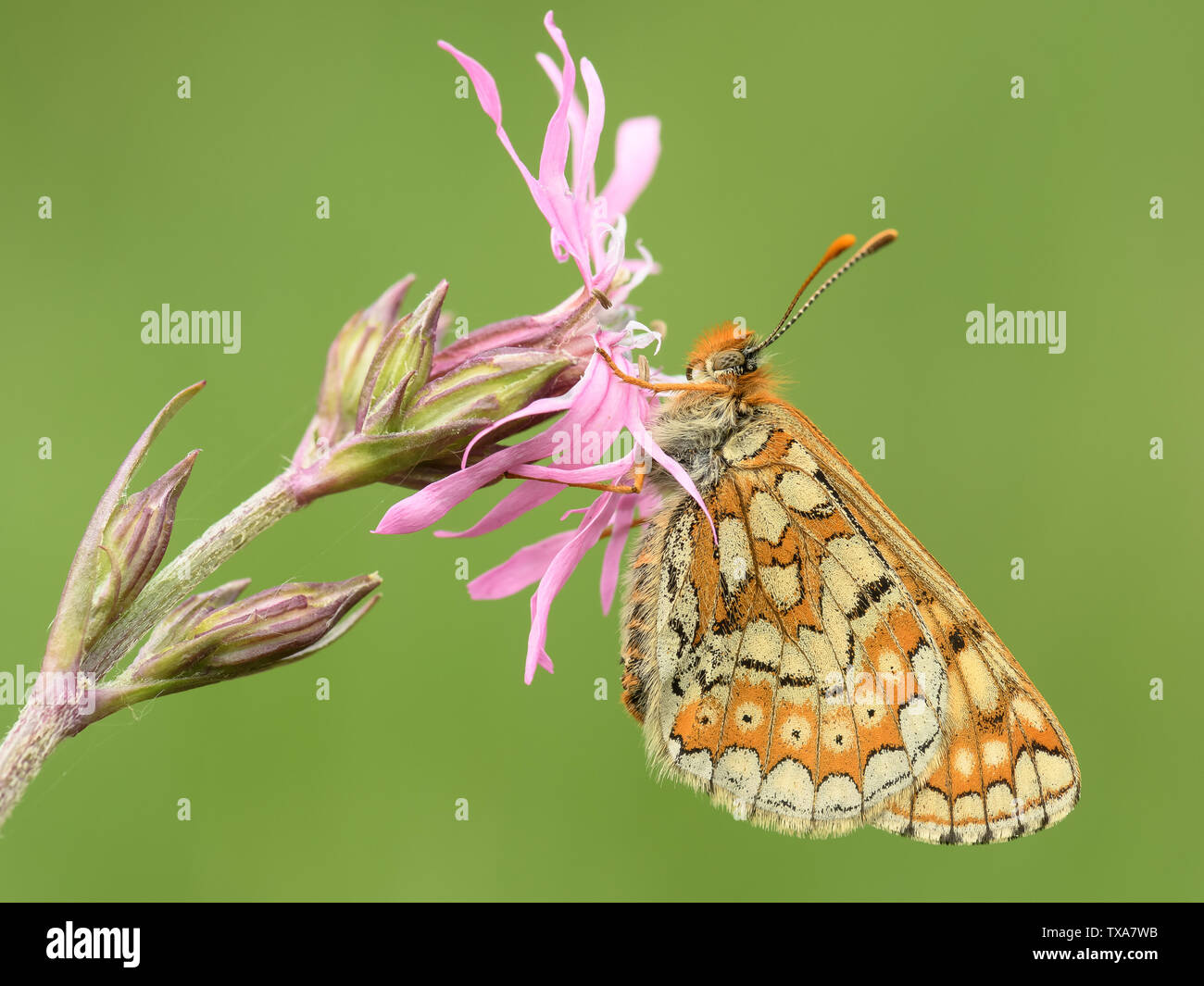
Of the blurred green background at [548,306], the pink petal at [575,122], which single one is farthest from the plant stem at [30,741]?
the blurred green background at [548,306]

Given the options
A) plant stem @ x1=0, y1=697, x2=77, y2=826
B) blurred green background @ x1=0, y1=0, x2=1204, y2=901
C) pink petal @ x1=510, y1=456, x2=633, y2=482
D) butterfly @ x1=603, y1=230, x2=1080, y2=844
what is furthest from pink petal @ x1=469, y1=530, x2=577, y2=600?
blurred green background @ x1=0, y1=0, x2=1204, y2=901

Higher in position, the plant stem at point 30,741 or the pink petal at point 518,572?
the pink petal at point 518,572

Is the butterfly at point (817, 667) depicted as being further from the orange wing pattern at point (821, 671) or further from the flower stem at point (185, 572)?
the flower stem at point (185, 572)

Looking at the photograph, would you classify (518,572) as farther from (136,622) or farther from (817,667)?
(136,622)

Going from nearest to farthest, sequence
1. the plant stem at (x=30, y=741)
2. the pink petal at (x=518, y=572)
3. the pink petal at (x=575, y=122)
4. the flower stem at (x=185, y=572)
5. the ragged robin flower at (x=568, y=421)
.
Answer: the plant stem at (x=30, y=741)
the flower stem at (x=185, y=572)
the ragged robin flower at (x=568, y=421)
the pink petal at (x=575, y=122)
the pink petal at (x=518, y=572)

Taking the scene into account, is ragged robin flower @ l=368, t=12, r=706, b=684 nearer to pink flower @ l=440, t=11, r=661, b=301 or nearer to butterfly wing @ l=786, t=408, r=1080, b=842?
pink flower @ l=440, t=11, r=661, b=301

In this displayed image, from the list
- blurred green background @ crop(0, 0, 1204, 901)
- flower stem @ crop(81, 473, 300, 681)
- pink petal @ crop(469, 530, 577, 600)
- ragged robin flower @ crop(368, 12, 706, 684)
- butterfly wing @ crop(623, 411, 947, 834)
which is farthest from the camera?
blurred green background @ crop(0, 0, 1204, 901)
